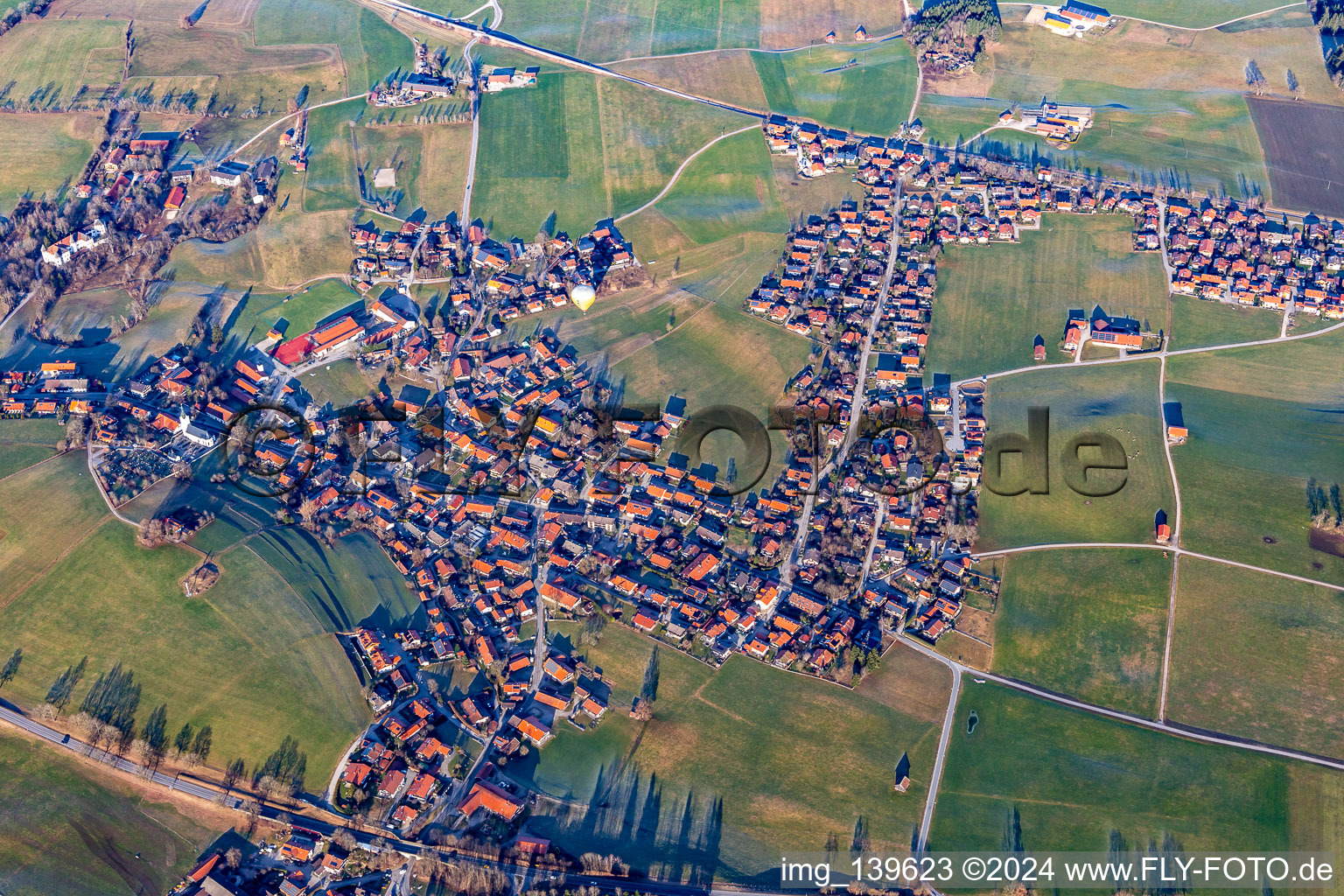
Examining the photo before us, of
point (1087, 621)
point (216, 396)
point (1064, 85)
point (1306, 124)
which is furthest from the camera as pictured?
point (1064, 85)

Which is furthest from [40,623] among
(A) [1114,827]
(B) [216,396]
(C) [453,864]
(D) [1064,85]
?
(D) [1064,85]

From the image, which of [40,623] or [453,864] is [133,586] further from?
[453,864]

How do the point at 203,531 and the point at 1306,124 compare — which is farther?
the point at 1306,124

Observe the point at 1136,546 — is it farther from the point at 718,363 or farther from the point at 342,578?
the point at 342,578

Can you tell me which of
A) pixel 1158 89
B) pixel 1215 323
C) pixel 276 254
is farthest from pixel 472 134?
pixel 1158 89

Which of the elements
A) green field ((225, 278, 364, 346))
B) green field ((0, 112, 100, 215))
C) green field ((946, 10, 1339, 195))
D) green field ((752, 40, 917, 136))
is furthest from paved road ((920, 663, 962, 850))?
green field ((0, 112, 100, 215))

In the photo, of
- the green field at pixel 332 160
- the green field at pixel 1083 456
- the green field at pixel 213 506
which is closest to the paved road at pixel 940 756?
the green field at pixel 1083 456
